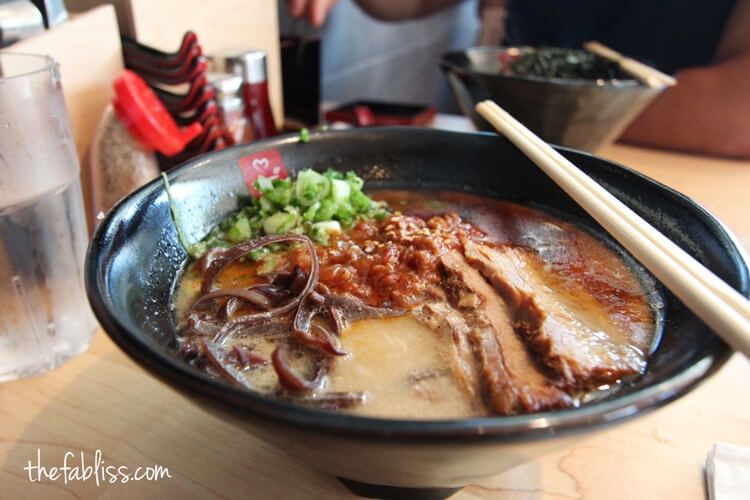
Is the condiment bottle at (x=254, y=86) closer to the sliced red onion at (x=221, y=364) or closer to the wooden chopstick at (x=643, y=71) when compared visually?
the sliced red onion at (x=221, y=364)

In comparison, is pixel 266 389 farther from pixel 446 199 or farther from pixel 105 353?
pixel 446 199

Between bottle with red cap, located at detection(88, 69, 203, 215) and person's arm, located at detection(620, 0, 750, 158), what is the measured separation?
2453 millimetres

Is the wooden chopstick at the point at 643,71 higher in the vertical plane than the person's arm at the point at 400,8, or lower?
lower

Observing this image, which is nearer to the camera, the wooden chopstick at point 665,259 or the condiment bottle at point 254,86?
the wooden chopstick at point 665,259

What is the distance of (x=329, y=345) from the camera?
935mm

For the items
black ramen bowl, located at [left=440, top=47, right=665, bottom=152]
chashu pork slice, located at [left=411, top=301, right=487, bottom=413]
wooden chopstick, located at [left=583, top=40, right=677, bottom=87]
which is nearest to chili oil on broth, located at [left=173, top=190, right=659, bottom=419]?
chashu pork slice, located at [left=411, top=301, right=487, bottom=413]

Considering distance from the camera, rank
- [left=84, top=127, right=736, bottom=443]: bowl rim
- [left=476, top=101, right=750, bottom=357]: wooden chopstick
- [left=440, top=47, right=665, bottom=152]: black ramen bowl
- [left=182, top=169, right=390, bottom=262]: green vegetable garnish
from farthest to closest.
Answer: [left=440, top=47, right=665, bottom=152]: black ramen bowl, [left=182, top=169, right=390, bottom=262]: green vegetable garnish, [left=476, top=101, right=750, bottom=357]: wooden chopstick, [left=84, top=127, right=736, bottom=443]: bowl rim

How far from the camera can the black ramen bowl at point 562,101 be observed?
6.09ft

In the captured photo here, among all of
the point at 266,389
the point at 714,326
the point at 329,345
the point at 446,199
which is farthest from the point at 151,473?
the point at 446,199

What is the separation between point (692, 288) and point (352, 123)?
2187 mm

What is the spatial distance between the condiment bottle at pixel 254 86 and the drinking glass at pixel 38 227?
36.3 inches

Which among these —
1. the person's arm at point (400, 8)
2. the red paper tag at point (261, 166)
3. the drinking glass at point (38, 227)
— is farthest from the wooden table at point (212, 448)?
the person's arm at point (400, 8)

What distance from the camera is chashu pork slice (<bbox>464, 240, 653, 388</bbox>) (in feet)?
2.92

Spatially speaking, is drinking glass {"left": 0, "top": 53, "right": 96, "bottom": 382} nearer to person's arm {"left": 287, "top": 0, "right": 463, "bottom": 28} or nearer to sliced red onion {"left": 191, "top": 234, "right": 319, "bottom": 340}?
sliced red onion {"left": 191, "top": 234, "right": 319, "bottom": 340}
